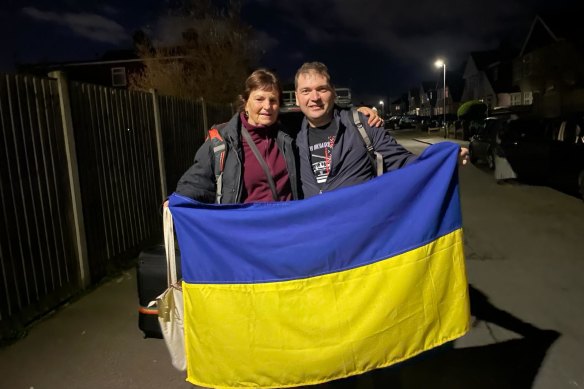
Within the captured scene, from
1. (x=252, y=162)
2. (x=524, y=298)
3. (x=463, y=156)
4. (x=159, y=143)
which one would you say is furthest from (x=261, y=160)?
(x=159, y=143)

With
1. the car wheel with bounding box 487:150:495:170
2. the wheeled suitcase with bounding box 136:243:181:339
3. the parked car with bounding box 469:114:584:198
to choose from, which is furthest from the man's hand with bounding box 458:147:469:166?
the car wheel with bounding box 487:150:495:170

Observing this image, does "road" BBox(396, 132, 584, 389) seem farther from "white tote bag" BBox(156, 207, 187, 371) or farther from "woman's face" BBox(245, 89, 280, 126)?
"woman's face" BBox(245, 89, 280, 126)

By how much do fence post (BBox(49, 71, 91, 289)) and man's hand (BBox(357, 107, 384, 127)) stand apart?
Result: 3.19m

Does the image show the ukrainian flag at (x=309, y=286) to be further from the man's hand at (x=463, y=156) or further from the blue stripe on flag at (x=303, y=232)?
the man's hand at (x=463, y=156)

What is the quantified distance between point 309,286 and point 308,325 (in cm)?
19

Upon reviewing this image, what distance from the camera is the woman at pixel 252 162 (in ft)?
8.78

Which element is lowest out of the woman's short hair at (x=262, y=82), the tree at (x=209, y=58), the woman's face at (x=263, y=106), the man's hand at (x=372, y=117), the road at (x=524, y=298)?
the road at (x=524, y=298)

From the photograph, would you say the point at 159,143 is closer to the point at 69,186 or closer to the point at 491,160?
the point at 69,186

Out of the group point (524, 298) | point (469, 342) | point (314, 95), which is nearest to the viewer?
point (314, 95)

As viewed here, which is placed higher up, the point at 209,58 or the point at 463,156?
the point at 209,58

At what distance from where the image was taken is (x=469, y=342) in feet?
11.8

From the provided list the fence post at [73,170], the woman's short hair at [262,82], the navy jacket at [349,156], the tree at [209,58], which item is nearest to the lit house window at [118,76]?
the tree at [209,58]

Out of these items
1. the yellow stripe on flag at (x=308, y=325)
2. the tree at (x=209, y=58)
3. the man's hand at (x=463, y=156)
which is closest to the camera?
the yellow stripe on flag at (x=308, y=325)

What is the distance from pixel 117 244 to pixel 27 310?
1.55m
